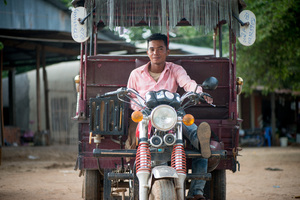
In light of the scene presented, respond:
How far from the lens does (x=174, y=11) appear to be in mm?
4348

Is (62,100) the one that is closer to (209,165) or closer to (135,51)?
(135,51)

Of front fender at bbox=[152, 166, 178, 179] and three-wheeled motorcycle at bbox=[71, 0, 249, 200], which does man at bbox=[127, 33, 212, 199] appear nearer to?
three-wheeled motorcycle at bbox=[71, 0, 249, 200]

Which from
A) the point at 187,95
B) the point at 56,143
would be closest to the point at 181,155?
the point at 187,95

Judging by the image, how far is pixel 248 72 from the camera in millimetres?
13516

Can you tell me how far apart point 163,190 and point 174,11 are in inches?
79.6

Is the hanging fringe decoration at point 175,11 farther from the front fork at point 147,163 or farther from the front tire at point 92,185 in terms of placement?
the front tire at point 92,185

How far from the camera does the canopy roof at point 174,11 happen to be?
172 inches

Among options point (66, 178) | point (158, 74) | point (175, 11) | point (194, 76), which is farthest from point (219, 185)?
point (66, 178)

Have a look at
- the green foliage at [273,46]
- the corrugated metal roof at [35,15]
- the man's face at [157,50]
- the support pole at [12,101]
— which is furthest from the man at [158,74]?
the support pole at [12,101]

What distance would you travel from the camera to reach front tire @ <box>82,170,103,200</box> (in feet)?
15.4

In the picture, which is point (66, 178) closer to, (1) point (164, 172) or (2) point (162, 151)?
(2) point (162, 151)

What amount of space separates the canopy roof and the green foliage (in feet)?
22.4

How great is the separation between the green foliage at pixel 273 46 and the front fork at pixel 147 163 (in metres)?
8.20

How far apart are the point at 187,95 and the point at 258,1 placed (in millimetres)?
8676
